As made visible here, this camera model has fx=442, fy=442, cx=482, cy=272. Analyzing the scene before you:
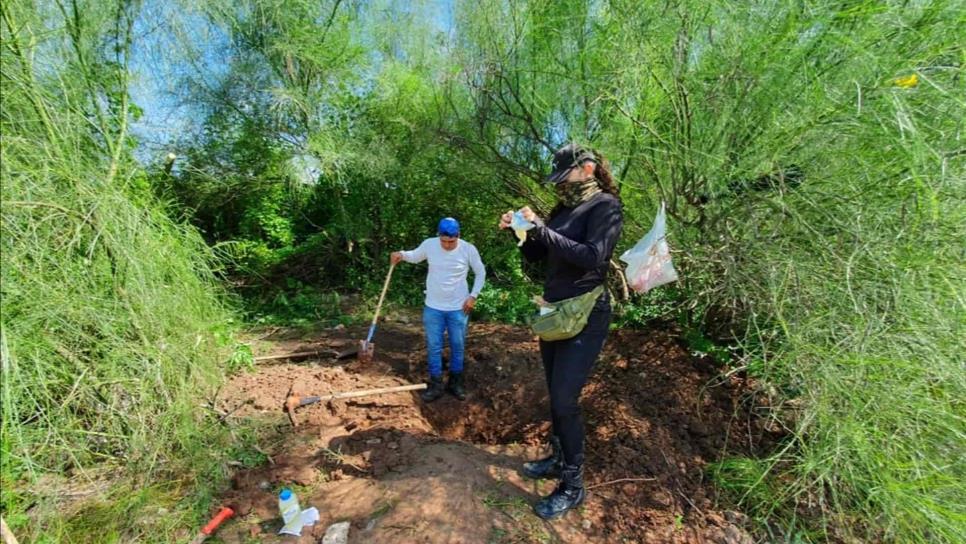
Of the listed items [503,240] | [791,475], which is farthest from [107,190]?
[503,240]

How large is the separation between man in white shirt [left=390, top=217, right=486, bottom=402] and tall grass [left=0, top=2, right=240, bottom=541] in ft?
5.48

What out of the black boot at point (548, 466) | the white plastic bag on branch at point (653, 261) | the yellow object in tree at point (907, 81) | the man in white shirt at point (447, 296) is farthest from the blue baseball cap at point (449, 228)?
the yellow object in tree at point (907, 81)

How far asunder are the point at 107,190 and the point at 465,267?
7.81ft

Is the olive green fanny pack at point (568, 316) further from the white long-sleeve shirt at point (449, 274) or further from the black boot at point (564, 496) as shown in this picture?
the white long-sleeve shirt at point (449, 274)

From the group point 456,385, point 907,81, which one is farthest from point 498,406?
point 907,81

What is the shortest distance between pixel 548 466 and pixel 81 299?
279cm

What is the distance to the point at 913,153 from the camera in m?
1.98

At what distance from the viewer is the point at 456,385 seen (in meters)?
3.97

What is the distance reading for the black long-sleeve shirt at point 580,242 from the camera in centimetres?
214

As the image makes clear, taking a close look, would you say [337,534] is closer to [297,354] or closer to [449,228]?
[449,228]

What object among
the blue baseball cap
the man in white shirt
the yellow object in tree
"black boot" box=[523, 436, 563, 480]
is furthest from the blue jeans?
the yellow object in tree

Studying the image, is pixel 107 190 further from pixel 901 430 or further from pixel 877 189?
pixel 901 430

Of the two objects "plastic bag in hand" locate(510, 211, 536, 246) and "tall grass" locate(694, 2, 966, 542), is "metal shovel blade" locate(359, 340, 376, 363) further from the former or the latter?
"tall grass" locate(694, 2, 966, 542)

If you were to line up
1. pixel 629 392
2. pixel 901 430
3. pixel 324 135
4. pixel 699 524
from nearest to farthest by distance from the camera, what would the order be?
pixel 901 430 → pixel 699 524 → pixel 629 392 → pixel 324 135
